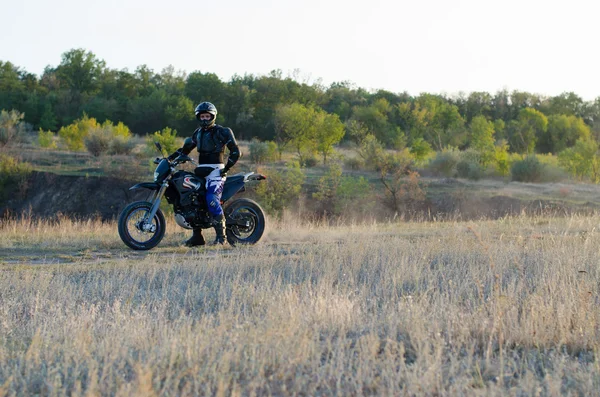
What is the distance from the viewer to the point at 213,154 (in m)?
11.4

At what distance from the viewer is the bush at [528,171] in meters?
42.7

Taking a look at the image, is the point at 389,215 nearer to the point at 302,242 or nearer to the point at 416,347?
the point at 302,242

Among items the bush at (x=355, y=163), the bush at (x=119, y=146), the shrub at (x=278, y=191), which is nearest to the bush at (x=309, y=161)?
the bush at (x=355, y=163)

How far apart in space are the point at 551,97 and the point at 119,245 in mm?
91975

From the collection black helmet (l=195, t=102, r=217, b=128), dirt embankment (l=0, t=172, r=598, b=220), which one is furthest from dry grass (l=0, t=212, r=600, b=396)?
dirt embankment (l=0, t=172, r=598, b=220)

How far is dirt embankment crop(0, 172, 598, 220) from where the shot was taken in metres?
33.2

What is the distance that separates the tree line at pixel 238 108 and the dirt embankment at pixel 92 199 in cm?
2036

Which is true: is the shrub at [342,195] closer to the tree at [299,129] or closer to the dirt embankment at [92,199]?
the dirt embankment at [92,199]


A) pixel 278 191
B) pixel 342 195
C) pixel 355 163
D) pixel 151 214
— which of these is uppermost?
pixel 355 163

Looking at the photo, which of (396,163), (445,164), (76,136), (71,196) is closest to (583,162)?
(445,164)

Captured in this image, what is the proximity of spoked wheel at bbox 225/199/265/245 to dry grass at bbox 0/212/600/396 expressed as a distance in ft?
7.38

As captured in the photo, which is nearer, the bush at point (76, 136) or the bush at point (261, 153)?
the bush at point (261, 153)

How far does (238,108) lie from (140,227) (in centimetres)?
5670

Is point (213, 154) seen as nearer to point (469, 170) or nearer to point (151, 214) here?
point (151, 214)
